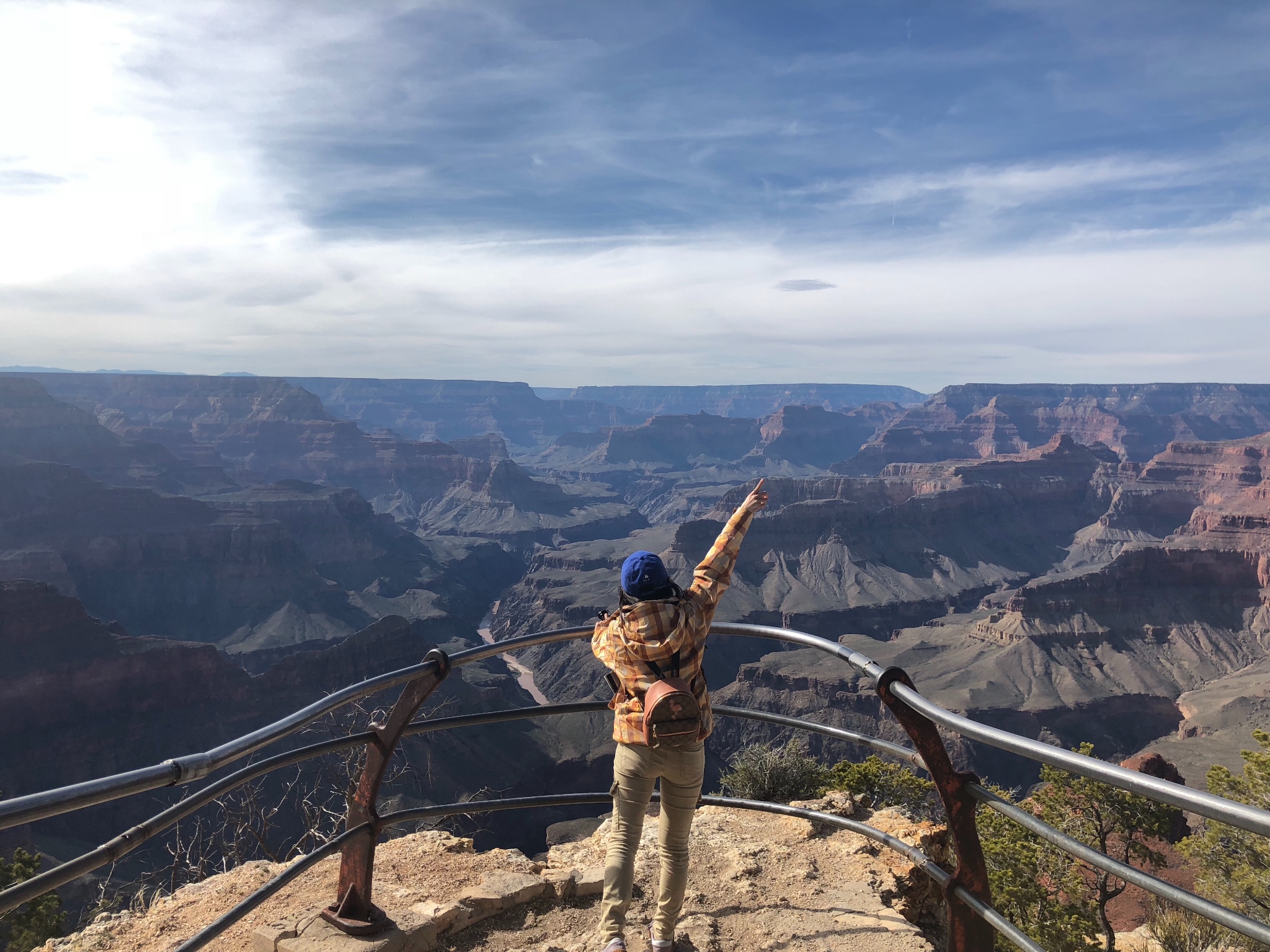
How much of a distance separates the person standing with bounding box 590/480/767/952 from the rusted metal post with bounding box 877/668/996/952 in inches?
41.2

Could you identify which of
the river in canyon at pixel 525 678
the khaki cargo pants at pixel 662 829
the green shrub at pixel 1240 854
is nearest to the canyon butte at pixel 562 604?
the river in canyon at pixel 525 678

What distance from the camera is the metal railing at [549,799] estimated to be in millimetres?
2326

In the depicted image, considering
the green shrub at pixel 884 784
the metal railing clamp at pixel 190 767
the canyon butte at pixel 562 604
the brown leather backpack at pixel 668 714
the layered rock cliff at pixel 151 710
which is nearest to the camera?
the metal railing clamp at pixel 190 767

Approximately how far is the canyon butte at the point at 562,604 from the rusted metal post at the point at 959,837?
10861 mm

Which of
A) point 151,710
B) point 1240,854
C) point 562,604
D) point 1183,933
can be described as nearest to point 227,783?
point 1183,933

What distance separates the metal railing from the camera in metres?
2.33

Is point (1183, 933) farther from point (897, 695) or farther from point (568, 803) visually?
point (897, 695)

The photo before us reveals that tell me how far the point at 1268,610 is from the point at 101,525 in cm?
14151

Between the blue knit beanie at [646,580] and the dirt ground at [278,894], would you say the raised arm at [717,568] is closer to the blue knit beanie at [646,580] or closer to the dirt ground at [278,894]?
the blue knit beanie at [646,580]

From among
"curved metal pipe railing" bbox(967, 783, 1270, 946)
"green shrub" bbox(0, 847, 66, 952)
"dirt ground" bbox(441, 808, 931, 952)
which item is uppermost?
"curved metal pipe railing" bbox(967, 783, 1270, 946)

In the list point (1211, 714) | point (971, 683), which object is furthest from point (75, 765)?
point (1211, 714)

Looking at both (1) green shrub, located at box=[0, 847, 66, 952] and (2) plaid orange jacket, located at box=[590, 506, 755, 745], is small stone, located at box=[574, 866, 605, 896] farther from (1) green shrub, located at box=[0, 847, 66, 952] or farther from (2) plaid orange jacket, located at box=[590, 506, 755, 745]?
(1) green shrub, located at box=[0, 847, 66, 952]

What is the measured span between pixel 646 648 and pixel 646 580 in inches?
13.4

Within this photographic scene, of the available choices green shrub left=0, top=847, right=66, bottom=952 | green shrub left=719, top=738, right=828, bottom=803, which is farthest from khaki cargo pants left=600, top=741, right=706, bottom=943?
green shrub left=0, top=847, right=66, bottom=952
